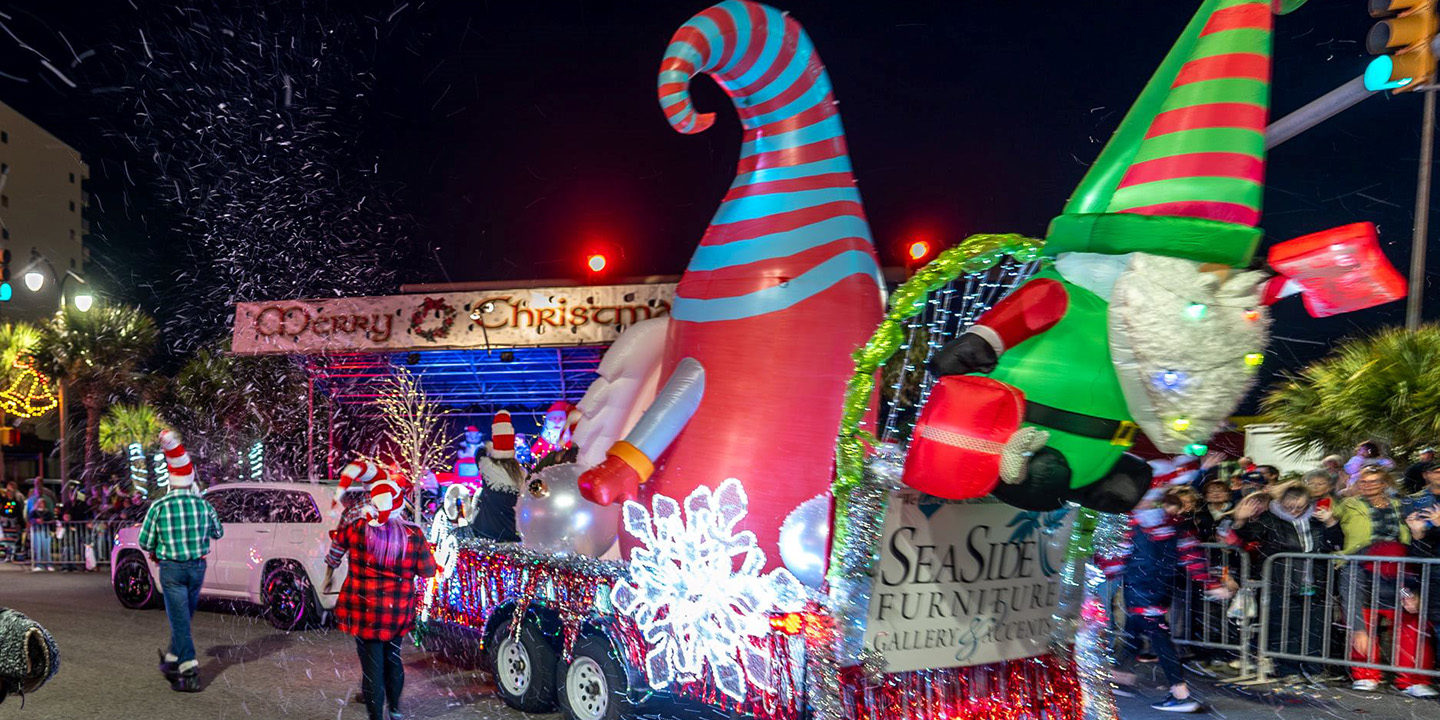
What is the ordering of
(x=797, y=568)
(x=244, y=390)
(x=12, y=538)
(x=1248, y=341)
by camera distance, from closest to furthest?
(x=1248, y=341) < (x=797, y=568) < (x=12, y=538) < (x=244, y=390)

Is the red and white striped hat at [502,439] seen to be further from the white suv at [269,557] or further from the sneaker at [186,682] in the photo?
the white suv at [269,557]

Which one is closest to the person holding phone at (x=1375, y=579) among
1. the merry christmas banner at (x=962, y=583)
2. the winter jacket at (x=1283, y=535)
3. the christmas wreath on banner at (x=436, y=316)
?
the winter jacket at (x=1283, y=535)

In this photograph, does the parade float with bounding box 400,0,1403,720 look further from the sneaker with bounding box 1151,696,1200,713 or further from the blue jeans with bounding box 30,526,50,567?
the blue jeans with bounding box 30,526,50,567

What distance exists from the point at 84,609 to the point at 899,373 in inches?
442

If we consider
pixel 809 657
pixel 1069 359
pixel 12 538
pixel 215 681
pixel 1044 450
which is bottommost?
pixel 12 538

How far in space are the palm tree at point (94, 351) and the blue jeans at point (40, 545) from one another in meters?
10.3

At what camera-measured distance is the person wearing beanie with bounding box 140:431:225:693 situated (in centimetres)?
782

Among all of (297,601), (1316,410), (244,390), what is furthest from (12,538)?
(1316,410)

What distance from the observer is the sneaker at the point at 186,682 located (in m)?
8.05

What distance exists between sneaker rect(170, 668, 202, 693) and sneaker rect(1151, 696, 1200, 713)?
6.81 m

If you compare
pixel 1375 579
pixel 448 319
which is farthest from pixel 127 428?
pixel 1375 579

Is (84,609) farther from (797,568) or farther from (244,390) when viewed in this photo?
(244,390)

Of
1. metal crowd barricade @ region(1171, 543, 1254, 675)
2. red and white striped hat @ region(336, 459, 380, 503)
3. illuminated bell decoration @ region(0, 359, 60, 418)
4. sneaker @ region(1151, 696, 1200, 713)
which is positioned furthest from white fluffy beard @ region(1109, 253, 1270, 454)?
illuminated bell decoration @ region(0, 359, 60, 418)

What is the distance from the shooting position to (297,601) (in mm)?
11055
